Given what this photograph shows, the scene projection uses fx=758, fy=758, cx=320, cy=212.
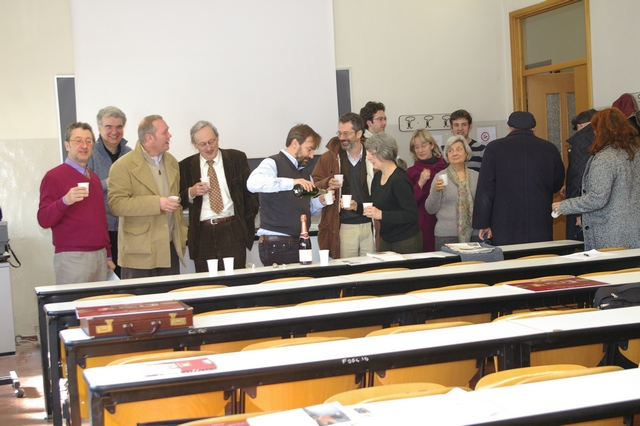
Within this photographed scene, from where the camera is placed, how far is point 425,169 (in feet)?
21.6

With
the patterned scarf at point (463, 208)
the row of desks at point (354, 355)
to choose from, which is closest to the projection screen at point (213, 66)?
the patterned scarf at point (463, 208)

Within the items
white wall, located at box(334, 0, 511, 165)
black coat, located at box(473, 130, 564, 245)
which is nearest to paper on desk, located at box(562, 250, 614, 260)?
black coat, located at box(473, 130, 564, 245)

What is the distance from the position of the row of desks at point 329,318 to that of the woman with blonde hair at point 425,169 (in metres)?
2.72

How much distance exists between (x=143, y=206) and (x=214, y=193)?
0.66m

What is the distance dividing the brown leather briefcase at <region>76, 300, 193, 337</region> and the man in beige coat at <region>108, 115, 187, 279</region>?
2.20 meters

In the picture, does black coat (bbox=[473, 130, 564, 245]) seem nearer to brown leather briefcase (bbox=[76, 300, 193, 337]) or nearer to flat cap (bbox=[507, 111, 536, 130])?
flat cap (bbox=[507, 111, 536, 130])

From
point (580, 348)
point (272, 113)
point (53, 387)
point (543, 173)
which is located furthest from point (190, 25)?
point (580, 348)

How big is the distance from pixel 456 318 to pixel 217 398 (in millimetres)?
1542

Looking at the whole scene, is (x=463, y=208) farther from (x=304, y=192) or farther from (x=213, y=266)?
(x=213, y=266)

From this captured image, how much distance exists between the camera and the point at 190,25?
7.77 metres

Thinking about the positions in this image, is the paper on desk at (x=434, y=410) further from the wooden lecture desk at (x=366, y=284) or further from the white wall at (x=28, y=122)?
the white wall at (x=28, y=122)

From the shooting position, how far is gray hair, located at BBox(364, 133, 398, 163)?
5477 millimetres

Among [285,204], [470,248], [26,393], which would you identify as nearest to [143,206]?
[285,204]

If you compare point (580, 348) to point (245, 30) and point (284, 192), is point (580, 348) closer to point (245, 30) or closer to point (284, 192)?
point (284, 192)
